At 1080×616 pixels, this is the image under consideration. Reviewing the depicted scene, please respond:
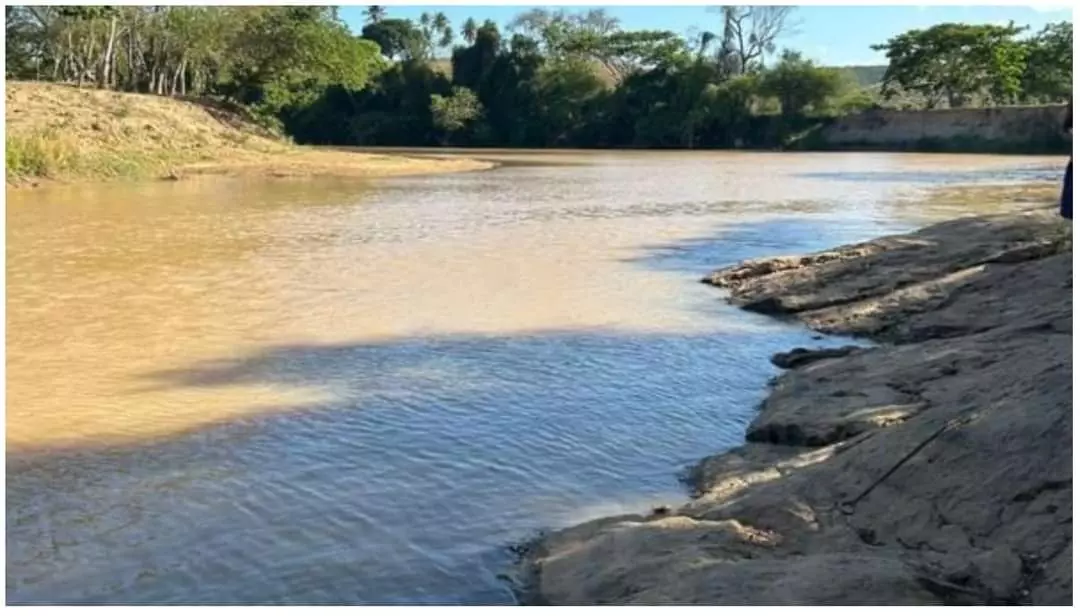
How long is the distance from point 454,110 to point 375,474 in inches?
2377

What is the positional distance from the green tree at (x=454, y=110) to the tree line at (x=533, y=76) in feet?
0.29

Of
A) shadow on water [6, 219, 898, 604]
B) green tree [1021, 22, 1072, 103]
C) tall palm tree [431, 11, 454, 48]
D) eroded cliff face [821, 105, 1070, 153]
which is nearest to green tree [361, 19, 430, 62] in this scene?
tall palm tree [431, 11, 454, 48]

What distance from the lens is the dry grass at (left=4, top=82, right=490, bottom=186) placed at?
27.6 m

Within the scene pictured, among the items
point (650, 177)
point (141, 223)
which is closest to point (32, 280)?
point (141, 223)

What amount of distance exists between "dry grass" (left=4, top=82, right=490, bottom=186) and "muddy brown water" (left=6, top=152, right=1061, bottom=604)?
11365 mm

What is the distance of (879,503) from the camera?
4.29 meters

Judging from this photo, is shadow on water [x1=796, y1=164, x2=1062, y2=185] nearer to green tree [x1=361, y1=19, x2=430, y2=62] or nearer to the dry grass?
the dry grass

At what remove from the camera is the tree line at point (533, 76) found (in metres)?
46.2

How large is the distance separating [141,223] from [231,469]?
13727 mm

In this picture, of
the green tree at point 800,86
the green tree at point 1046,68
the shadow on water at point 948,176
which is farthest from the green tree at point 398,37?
the shadow on water at point 948,176

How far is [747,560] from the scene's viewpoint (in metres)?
Result: 3.90

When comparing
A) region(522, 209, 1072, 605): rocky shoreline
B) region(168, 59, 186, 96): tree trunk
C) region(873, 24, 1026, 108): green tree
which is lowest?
region(522, 209, 1072, 605): rocky shoreline

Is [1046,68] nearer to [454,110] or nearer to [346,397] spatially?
[454,110]

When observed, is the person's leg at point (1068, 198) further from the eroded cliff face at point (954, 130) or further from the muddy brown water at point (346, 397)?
the eroded cliff face at point (954, 130)
